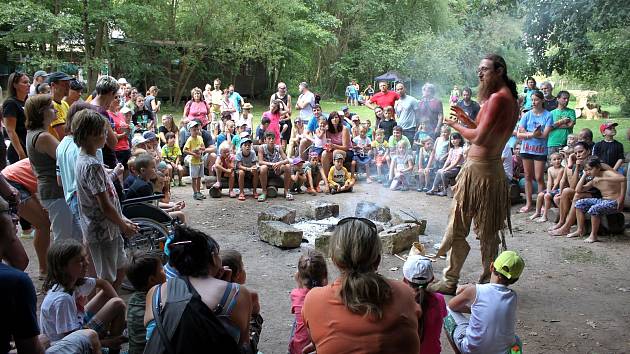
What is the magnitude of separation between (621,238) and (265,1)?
18434 mm

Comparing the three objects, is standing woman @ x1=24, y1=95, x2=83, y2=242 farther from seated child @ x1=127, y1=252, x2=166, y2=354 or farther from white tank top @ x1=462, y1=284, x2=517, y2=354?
white tank top @ x1=462, y1=284, x2=517, y2=354

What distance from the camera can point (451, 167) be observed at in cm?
910

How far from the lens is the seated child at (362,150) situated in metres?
10.3

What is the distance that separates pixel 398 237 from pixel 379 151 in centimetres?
438

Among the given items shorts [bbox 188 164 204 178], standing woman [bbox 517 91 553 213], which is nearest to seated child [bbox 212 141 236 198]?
shorts [bbox 188 164 204 178]

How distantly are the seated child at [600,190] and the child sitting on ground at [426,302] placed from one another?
438 centimetres

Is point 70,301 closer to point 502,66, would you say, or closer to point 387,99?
point 502,66

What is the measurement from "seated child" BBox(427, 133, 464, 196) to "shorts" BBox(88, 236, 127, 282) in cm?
621

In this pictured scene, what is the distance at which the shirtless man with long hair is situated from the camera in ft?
14.8

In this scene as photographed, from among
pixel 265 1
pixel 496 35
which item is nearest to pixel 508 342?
pixel 496 35

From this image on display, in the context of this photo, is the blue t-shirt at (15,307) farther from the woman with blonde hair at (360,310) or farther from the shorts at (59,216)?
the shorts at (59,216)

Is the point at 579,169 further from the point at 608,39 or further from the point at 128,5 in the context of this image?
the point at 128,5

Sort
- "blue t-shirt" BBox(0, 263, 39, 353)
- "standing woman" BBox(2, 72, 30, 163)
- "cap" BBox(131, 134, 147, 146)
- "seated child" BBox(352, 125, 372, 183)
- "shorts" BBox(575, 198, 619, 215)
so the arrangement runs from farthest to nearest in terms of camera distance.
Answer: "seated child" BBox(352, 125, 372, 183), "cap" BBox(131, 134, 147, 146), "shorts" BBox(575, 198, 619, 215), "standing woman" BBox(2, 72, 30, 163), "blue t-shirt" BBox(0, 263, 39, 353)

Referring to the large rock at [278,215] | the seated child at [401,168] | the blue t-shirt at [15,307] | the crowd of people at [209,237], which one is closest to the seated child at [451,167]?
the crowd of people at [209,237]
